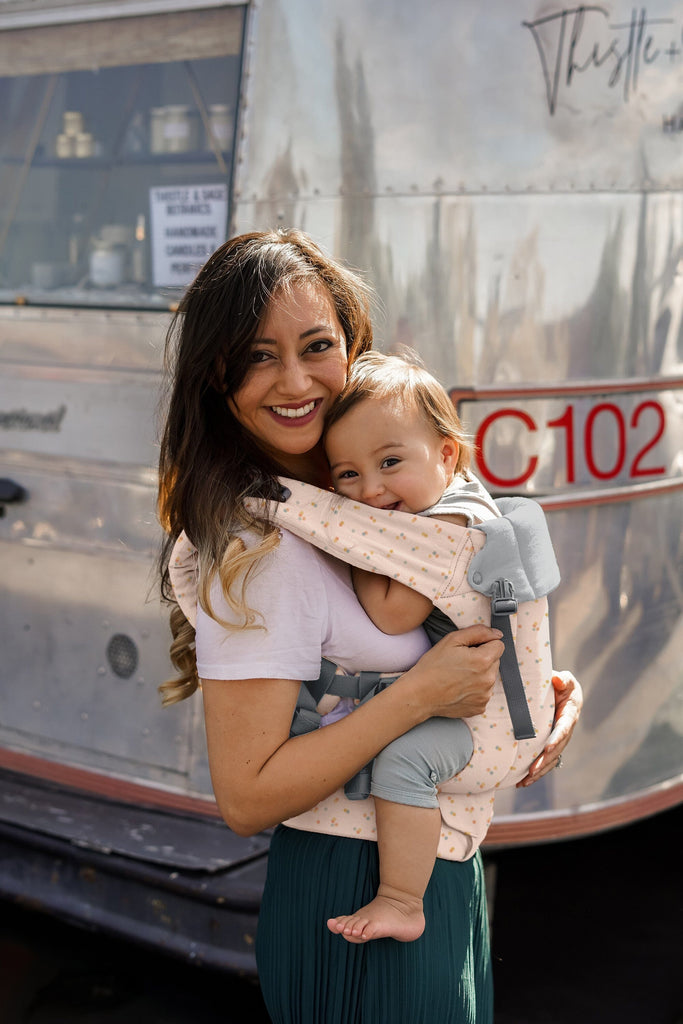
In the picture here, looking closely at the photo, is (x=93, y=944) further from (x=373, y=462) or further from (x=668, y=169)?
(x=668, y=169)

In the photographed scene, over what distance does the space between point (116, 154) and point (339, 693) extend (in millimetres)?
2336

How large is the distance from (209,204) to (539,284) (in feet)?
3.31

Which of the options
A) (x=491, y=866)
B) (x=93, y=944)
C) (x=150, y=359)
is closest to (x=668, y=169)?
(x=150, y=359)

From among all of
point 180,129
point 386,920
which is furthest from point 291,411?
point 180,129

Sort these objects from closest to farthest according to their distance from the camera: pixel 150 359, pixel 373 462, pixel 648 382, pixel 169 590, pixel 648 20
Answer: pixel 373 462, pixel 169 590, pixel 648 20, pixel 648 382, pixel 150 359

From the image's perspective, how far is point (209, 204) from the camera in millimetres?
3090

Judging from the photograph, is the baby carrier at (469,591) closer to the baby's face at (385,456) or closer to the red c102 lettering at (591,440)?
the baby's face at (385,456)

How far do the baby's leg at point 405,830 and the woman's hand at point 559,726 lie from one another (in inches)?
10.4

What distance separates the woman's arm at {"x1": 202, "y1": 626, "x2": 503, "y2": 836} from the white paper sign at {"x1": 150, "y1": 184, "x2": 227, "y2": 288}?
1.91 metres

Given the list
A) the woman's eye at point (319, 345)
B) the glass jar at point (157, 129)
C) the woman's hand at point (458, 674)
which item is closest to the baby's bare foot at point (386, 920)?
the woman's hand at point (458, 674)

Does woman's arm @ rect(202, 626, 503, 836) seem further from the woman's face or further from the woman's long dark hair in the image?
the woman's face

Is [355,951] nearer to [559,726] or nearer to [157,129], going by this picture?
[559,726]

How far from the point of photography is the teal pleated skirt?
1.51 metres

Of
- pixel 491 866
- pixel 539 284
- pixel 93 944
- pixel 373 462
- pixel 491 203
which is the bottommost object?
pixel 93 944
